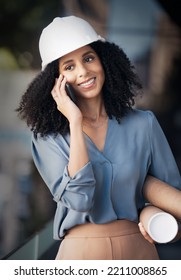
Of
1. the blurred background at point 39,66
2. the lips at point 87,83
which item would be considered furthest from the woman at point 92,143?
the blurred background at point 39,66

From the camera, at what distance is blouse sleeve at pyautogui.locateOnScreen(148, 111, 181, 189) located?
233 centimetres

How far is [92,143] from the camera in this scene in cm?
235

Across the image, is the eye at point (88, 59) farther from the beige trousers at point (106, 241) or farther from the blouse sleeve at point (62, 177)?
the beige trousers at point (106, 241)

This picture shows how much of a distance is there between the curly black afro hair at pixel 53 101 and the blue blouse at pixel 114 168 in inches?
2.2

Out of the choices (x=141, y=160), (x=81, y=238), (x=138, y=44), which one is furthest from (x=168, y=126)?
(x=81, y=238)

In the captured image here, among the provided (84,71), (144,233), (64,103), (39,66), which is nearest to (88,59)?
(84,71)

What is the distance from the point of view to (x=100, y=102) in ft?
7.96

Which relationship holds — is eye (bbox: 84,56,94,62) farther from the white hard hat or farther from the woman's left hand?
the woman's left hand

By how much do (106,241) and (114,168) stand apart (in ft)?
0.99

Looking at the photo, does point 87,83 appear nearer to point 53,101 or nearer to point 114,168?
point 53,101

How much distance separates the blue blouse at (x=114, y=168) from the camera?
7.43 feet

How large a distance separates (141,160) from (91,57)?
500 mm

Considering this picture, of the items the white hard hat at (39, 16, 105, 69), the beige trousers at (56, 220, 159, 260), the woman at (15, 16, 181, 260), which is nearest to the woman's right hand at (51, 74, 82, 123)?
the woman at (15, 16, 181, 260)

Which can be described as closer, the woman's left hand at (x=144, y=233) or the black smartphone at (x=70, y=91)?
the woman's left hand at (x=144, y=233)
